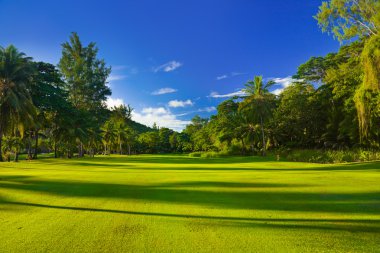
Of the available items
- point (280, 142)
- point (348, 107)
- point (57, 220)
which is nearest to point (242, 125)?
point (280, 142)

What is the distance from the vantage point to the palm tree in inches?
1935

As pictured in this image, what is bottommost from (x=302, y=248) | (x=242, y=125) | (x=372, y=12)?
(x=302, y=248)

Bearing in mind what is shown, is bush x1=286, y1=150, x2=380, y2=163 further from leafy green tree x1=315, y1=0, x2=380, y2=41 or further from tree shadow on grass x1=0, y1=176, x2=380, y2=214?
tree shadow on grass x1=0, y1=176, x2=380, y2=214

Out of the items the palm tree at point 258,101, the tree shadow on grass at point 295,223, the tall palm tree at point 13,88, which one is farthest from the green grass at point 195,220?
the palm tree at point 258,101

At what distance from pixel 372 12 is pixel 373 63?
6.33 m

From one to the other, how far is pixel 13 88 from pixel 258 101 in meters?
37.7

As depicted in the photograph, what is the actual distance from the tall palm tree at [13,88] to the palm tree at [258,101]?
35308 mm

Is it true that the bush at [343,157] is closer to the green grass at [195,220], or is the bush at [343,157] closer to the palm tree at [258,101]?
the palm tree at [258,101]

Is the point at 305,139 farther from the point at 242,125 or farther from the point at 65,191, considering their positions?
Answer: the point at 65,191

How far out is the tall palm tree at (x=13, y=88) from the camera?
32.0 meters

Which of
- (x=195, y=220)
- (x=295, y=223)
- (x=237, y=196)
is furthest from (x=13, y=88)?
(x=295, y=223)

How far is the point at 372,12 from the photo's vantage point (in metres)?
21.5

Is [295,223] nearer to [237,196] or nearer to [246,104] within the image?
[237,196]

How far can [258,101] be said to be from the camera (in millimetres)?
49125
